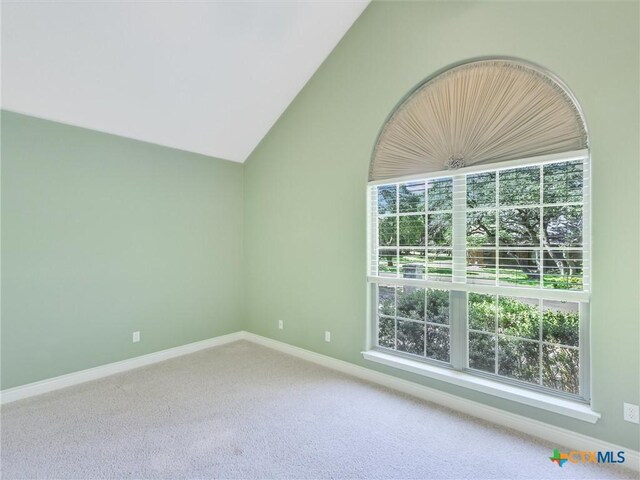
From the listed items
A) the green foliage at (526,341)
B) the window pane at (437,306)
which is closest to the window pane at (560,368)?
the green foliage at (526,341)

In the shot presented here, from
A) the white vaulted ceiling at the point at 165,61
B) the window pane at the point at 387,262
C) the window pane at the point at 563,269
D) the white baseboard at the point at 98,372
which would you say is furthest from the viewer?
the window pane at the point at 387,262

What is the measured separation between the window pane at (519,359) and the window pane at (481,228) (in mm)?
759

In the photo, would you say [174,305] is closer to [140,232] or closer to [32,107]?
[140,232]

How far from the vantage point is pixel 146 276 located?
340 centimetres

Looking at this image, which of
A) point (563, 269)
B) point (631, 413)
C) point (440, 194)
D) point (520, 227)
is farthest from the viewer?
point (440, 194)

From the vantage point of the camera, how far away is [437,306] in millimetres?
2725

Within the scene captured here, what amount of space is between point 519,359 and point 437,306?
0.69 m

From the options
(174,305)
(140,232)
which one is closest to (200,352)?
(174,305)

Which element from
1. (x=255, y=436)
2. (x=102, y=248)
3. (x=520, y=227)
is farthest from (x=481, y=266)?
(x=102, y=248)

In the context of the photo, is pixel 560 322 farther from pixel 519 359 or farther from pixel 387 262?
pixel 387 262

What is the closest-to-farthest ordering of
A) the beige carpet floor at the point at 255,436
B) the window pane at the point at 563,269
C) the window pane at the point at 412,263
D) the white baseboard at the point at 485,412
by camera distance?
the beige carpet floor at the point at 255,436, the white baseboard at the point at 485,412, the window pane at the point at 563,269, the window pane at the point at 412,263

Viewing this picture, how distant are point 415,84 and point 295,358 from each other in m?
3.10

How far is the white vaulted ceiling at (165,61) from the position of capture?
224 cm

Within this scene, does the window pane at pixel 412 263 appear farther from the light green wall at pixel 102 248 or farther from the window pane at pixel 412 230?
the light green wall at pixel 102 248
